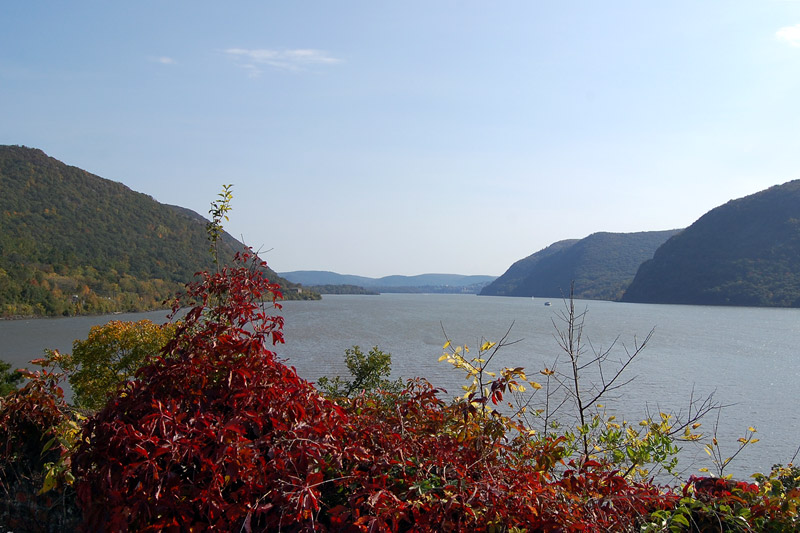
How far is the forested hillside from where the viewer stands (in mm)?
92562

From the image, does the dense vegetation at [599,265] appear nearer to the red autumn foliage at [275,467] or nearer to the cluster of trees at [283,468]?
the cluster of trees at [283,468]

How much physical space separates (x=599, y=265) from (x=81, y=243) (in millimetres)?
137083

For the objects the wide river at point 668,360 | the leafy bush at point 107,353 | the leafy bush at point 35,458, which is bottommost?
the wide river at point 668,360

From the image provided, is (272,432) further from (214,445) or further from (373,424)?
(373,424)

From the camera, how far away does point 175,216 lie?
139 m

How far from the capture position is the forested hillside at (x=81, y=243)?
92.6 meters

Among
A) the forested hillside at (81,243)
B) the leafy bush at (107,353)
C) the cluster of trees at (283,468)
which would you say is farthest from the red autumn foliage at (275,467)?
the forested hillside at (81,243)

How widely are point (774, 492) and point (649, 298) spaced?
453ft

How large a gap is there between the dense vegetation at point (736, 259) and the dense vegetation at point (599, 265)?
2086cm

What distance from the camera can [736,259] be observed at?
4412 inches

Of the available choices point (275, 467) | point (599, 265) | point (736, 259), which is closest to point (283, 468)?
point (275, 467)

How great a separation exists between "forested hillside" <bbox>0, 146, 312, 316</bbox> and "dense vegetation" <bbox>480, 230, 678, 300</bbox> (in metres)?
98.5

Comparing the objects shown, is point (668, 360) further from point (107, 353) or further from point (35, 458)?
point (35, 458)

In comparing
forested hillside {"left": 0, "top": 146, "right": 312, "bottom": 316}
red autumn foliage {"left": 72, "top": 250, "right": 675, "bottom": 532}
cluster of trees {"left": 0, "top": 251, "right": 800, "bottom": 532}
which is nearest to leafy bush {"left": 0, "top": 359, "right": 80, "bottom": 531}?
cluster of trees {"left": 0, "top": 251, "right": 800, "bottom": 532}
